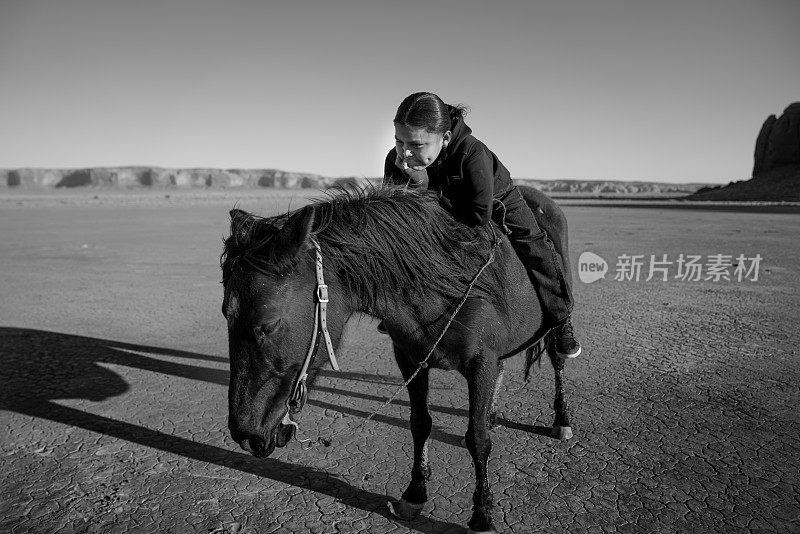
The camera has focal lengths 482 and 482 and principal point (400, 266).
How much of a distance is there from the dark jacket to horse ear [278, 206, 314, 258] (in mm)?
808

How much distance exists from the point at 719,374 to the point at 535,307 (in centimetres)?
326

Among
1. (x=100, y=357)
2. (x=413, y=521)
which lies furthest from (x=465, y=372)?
(x=100, y=357)

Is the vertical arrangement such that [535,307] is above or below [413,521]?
above

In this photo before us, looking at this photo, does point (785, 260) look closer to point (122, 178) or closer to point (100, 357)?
point (100, 357)

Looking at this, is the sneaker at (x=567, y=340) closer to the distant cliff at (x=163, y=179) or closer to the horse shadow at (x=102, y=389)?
the horse shadow at (x=102, y=389)

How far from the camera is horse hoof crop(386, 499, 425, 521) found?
2820 millimetres

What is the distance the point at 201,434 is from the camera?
12.7 ft

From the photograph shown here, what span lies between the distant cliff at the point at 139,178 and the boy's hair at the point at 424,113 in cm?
16127

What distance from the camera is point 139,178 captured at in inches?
6535

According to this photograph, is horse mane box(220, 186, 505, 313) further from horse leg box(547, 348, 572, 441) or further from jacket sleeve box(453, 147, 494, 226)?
horse leg box(547, 348, 572, 441)

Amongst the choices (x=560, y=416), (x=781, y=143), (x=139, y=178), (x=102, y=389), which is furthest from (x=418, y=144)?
(x=139, y=178)

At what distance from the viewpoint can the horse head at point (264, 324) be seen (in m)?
2.01

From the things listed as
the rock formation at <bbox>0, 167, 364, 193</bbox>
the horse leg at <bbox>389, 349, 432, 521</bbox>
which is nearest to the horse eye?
the horse leg at <bbox>389, 349, 432, 521</bbox>

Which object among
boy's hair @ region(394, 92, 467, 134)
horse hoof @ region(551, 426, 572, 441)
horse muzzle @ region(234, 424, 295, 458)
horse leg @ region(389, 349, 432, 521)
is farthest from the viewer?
horse hoof @ region(551, 426, 572, 441)
